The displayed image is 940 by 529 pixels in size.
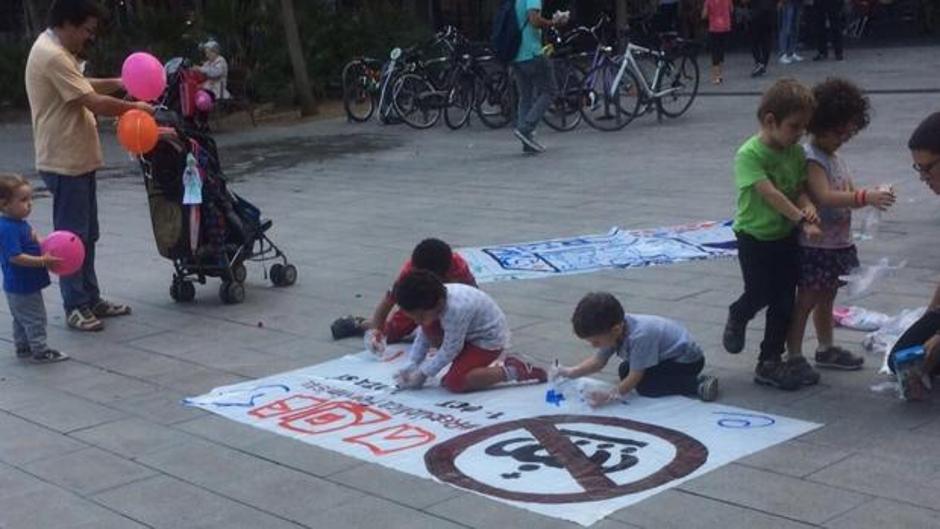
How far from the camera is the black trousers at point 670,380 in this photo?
229 inches

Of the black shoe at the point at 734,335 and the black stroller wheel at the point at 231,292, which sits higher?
the black shoe at the point at 734,335

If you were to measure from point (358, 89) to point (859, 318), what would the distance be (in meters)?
14.3

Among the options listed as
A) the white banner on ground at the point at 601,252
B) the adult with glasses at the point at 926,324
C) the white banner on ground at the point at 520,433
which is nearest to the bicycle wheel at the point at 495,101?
the white banner on ground at the point at 601,252

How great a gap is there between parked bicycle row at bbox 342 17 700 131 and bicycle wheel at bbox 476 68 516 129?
0.01m

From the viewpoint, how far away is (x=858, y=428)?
529 centimetres

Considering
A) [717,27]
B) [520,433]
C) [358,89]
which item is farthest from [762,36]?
[520,433]

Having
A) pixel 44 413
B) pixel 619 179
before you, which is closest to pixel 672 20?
pixel 619 179

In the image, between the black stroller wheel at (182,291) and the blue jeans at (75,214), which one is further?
the black stroller wheel at (182,291)

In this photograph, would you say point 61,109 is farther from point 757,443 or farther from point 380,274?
point 757,443

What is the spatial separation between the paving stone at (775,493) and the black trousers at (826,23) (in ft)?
60.3

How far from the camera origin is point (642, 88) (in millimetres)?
16312

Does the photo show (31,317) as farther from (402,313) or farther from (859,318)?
(859,318)

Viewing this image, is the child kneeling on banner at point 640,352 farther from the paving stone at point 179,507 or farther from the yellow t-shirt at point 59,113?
the yellow t-shirt at point 59,113

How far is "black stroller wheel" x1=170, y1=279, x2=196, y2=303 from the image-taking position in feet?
28.0
